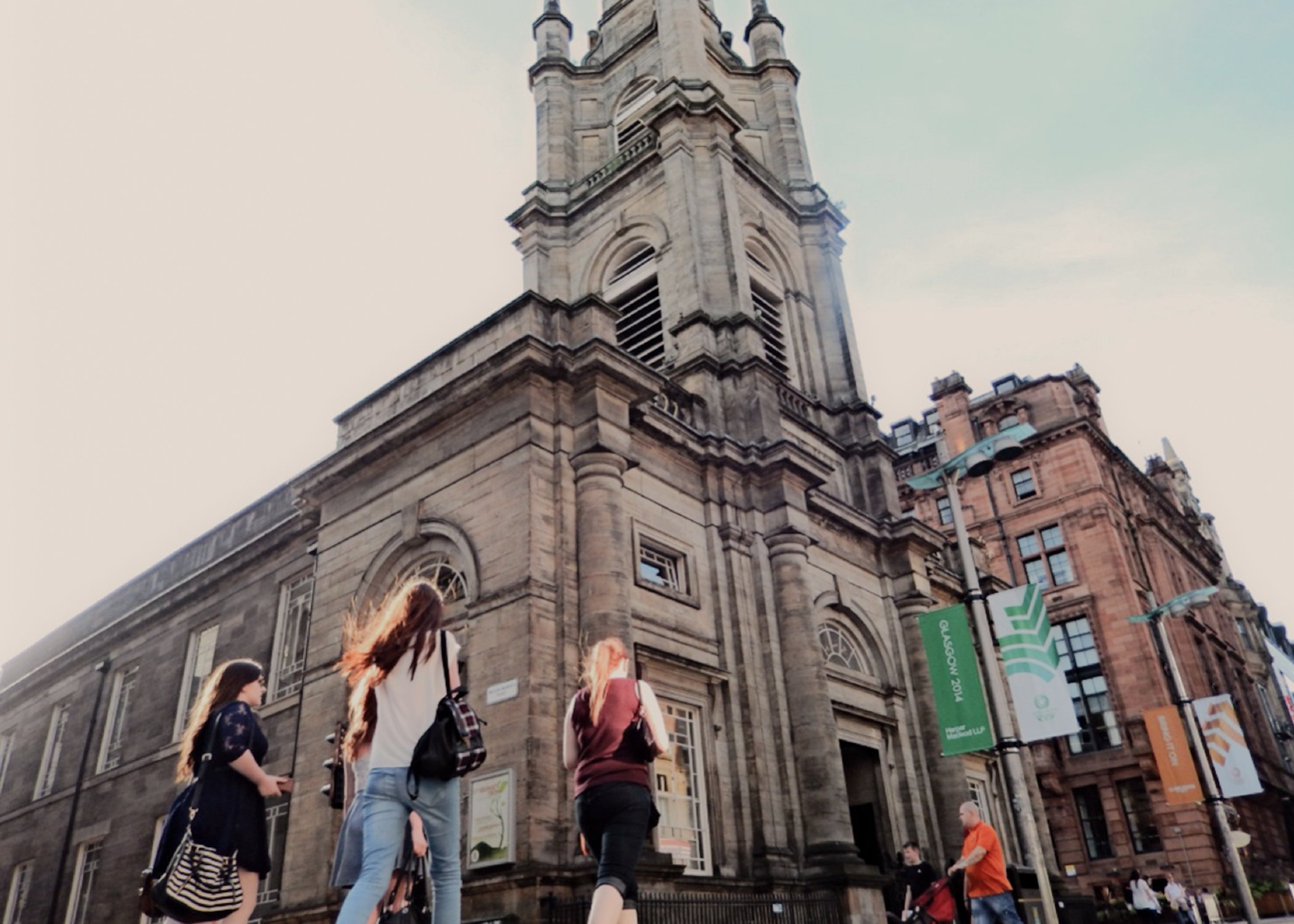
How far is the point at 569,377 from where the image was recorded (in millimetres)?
16016

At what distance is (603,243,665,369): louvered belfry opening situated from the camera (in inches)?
907

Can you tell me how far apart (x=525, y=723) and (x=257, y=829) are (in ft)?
25.9

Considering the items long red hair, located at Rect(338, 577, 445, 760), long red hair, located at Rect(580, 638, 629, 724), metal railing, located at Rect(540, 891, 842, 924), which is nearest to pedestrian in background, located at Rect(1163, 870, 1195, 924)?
metal railing, located at Rect(540, 891, 842, 924)

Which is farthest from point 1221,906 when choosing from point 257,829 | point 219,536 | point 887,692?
point 257,829

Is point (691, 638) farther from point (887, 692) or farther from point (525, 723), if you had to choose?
point (887, 692)

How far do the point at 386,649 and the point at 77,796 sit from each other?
23312mm

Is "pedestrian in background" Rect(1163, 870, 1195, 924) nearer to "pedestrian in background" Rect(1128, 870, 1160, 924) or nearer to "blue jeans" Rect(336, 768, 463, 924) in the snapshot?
"pedestrian in background" Rect(1128, 870, 1160, 924)

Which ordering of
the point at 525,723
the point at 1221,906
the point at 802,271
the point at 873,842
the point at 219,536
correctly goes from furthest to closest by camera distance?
the point at 1221,906
the point at 802,271
the point at 219,536
the point at 873,842
the point at 525,723

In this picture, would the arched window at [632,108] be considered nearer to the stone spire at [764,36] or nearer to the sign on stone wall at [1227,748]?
the stone spire at [764,36]

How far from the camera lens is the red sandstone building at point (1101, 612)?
115 ft

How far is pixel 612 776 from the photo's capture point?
5.30 meters

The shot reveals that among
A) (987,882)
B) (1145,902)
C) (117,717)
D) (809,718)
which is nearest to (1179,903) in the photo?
(1145,902)

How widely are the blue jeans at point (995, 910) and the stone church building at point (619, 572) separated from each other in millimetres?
4231

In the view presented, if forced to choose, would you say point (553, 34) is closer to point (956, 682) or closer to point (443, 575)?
point (443, 575)
